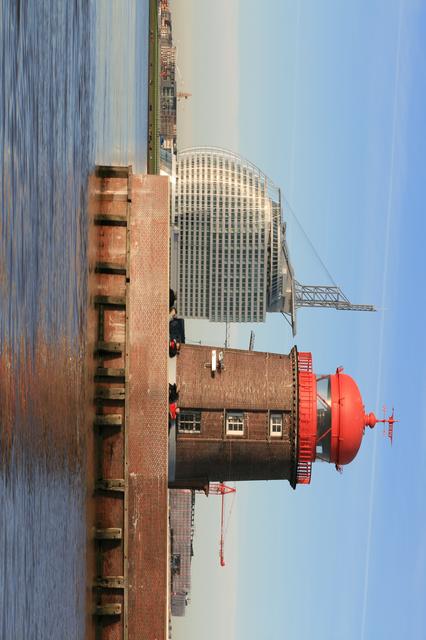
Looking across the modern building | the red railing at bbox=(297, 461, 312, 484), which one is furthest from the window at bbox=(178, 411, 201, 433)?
the modern building

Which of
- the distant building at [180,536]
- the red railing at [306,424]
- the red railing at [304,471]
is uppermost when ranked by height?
the red railing at [306,424]

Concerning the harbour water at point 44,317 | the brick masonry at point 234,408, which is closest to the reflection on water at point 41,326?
the harbour water at point 44,317

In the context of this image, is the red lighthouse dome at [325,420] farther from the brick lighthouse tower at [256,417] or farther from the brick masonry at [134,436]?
the brick masonry at [134,436]

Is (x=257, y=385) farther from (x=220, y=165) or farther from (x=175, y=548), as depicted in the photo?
(x=175, y=548)

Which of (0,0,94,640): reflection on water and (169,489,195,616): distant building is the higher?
(0,0,94,640): reflection on water

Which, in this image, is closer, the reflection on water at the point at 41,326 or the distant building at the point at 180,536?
the reflection on water at the point at 41,326

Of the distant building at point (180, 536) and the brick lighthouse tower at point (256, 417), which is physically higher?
the brick lighthouse tower at point (256, 417)

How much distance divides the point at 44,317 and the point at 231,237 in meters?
139

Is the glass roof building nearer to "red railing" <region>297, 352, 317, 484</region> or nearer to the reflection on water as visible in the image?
"red railing" <region>297, 352, 317, 484</region>

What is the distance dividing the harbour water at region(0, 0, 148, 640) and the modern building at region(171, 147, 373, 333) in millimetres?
119372

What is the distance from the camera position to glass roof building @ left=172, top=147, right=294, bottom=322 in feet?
531

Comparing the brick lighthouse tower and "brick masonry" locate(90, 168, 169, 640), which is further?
the brick lighthouse tower

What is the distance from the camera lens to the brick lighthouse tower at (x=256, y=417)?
41344 mm

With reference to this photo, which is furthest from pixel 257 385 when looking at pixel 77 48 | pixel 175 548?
pixel 175 548
